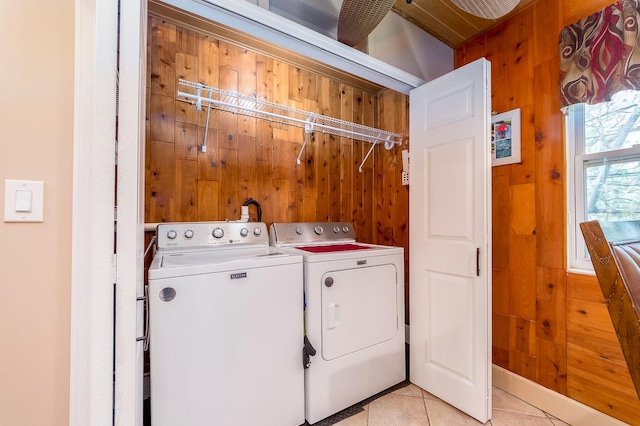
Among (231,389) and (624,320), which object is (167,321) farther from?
(624,320)

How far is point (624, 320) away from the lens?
28.6 inches

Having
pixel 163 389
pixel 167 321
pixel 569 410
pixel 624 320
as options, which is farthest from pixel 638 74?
pixel 163 389

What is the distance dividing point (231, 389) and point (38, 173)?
1186 millimetres

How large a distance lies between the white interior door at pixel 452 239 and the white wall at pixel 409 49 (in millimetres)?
267

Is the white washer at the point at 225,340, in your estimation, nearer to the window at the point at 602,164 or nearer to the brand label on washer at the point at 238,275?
the brand label on washer at the point at 238,275

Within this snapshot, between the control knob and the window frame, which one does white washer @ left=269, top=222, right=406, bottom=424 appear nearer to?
the control knob

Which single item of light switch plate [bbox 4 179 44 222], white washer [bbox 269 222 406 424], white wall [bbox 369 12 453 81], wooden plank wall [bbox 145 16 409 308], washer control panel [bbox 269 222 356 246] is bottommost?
white washer [bbox 269 222 406 424]

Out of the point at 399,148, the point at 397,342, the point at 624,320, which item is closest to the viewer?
the point at 624,320

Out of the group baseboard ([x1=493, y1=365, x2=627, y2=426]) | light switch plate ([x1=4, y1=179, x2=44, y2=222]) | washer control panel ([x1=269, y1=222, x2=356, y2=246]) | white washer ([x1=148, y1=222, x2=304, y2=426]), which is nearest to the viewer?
light switch plate ([x1=4, y1=179, x2=44, y2=222])

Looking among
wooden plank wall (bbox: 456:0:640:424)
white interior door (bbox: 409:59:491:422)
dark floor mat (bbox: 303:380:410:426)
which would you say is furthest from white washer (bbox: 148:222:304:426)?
wooden plank wall (bbox: 456:0:640:424)

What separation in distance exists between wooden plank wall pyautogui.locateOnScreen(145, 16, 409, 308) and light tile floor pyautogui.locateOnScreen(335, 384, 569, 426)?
4.13 ft

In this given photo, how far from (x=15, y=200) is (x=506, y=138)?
2559 mm

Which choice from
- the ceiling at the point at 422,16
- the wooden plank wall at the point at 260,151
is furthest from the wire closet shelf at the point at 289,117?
the ceiling at the point at 422,16

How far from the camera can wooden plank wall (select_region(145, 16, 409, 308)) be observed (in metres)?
1.89
